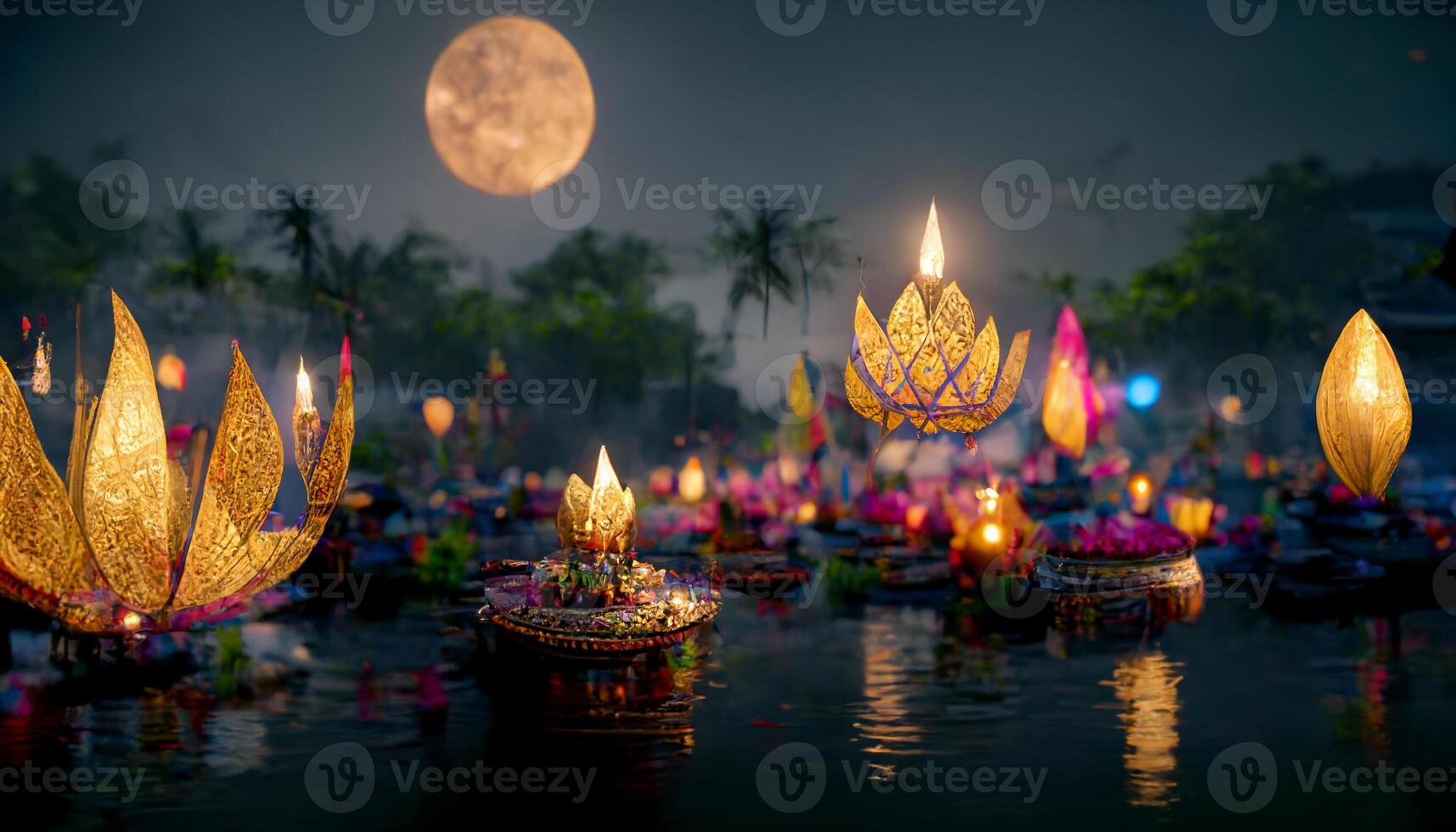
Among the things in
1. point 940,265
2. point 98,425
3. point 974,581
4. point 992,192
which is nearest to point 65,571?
point 98,425

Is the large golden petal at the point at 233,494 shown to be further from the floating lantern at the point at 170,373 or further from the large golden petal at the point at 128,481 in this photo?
the floating lantern at the point at 170,373

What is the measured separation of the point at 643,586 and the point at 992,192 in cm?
1581

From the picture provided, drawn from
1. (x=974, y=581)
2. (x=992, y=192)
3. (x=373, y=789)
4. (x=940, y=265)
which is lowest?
(x=373, y=789)

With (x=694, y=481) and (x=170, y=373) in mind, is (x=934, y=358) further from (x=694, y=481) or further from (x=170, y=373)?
(x=170, y=373)

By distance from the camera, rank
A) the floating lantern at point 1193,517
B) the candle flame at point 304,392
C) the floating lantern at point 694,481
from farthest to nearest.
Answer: the floating lantern at point 694,481, the floating lantern at point 1193,517, the candle flame at point 304,392

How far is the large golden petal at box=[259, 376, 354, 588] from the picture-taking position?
7270 millimetres

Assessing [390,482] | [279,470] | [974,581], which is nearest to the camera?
[279,470]

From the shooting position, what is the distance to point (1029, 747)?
24.8 feet

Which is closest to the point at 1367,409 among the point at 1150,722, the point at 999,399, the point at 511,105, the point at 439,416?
the point at 999,399

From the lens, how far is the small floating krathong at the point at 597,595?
28.7ft

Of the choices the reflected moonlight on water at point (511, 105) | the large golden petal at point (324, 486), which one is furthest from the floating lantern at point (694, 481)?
the large golden petal at point (324, 486)

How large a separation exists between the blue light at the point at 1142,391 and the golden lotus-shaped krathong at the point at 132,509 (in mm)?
20300

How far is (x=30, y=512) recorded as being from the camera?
6863 millimetres

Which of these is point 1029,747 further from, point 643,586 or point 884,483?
point 884,483
